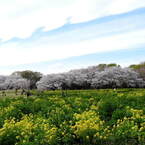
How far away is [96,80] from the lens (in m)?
55.1

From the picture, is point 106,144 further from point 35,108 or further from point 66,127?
point 35,108

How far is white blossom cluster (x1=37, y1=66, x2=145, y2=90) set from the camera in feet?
181

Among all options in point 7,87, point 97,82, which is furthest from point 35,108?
point 7,87

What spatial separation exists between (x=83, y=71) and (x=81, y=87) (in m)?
5.17

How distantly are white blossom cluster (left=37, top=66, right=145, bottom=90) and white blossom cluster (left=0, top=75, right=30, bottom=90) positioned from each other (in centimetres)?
752

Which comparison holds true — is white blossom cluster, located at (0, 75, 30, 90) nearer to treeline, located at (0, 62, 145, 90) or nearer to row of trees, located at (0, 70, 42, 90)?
row of trees, located at (0, 70, 42, 90)

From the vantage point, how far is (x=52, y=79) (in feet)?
189

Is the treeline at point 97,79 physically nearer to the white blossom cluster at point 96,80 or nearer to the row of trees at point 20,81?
the white blossom cluster at point 96,80

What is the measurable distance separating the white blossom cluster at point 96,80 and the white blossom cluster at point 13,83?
24.7 ft

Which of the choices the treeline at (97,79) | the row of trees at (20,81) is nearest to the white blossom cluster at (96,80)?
the treeline at (97,79)

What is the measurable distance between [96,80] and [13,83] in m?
20.0

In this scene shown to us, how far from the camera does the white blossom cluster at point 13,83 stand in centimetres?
6631

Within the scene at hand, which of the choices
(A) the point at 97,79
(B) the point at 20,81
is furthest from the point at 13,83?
(A) the point at 97,79

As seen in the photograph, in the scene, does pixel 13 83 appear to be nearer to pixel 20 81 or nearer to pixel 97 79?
pixel 20 81
